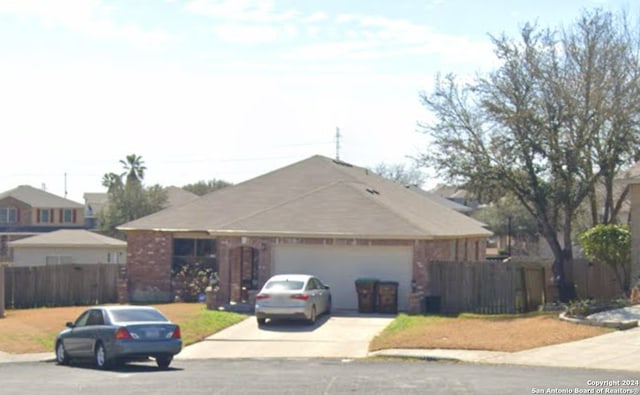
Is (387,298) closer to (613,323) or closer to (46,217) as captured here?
(613,323)

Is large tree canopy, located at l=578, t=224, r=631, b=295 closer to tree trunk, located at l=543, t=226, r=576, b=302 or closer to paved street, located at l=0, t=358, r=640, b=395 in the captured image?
tree trunk, located at l=543, t=226, r=576, b=302

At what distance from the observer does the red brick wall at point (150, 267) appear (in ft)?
Result: 131

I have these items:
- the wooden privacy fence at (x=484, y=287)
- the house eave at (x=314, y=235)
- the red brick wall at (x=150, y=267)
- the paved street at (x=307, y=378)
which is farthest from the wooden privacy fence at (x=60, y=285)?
the paved street at (x=307, y=378)

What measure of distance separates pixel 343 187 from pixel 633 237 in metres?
11.2

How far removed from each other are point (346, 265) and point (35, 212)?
49528 millimetres

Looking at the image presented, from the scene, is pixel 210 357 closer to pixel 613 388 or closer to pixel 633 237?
pixel 613 388

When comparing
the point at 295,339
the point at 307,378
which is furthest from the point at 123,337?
the point at 295,339

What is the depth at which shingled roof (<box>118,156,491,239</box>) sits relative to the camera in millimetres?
35500

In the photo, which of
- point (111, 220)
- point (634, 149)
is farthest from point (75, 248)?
point (634, 149)

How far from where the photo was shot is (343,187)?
1577 inches

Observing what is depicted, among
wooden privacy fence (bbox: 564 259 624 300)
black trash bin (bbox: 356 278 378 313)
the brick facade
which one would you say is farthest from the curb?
→ wooden privacy fence (bbox: 564 259 624 300)

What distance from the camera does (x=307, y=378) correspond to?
19422 millimetres

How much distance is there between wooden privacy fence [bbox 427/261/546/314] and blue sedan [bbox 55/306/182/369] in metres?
13.2

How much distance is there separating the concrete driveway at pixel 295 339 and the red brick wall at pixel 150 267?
8151 mm
